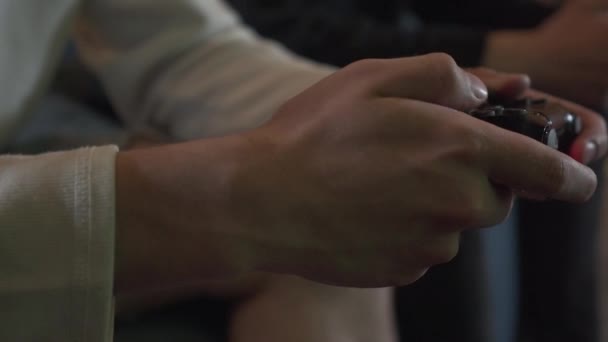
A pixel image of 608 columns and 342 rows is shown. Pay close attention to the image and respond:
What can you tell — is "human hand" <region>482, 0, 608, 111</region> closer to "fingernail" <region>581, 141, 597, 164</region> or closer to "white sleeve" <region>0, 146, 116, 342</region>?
"fingernail" <region>581, 141, 597, 164</region>

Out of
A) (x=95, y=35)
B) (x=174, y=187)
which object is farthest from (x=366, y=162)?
(x=95, y=35)

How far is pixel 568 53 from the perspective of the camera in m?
0.55

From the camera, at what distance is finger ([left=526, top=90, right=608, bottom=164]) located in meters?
0.34

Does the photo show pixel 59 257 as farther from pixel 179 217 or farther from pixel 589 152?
pixel 589 152

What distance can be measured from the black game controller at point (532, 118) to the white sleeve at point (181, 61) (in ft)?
0.65

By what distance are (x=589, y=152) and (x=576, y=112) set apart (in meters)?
0.03

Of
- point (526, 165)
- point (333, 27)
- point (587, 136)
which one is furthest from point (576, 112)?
point (333, 27)

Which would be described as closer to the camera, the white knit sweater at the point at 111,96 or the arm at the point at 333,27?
the white knit sweater at the point at 111,96

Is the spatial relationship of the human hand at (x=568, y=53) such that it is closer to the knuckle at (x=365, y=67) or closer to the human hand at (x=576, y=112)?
the human hand at (x=576, y=112)

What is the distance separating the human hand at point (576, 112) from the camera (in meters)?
0.33

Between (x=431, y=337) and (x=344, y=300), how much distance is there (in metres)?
0.17

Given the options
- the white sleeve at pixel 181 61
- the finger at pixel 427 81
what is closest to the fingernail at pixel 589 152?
the finger at pixel 427 81

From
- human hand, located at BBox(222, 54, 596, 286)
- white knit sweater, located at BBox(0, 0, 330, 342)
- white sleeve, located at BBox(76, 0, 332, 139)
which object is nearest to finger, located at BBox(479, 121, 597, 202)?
human hand, located at BBox(222, 54, 596, 286)

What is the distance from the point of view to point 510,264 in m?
0.59
